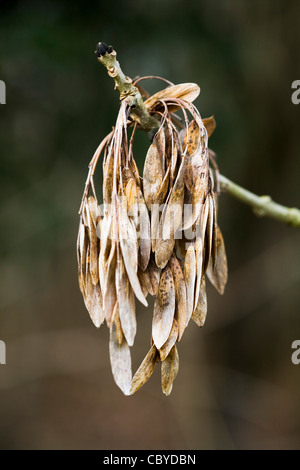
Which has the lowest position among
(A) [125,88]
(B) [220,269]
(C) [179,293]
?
(C) [179,293]

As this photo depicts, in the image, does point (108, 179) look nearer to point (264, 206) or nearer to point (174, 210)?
point (174, 210)

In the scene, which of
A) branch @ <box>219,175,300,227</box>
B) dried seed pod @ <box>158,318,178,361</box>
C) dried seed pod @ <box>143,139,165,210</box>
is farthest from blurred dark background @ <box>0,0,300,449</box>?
dried seed pod @ <box>158,318,178,361</box>

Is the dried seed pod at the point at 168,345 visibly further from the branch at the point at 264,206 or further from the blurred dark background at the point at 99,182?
the blurred dark background at the point at 99,182

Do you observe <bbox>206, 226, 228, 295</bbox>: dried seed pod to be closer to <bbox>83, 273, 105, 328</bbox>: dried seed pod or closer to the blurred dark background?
<bbox>83, 273, 105, 328</bbox>: dried seed pod

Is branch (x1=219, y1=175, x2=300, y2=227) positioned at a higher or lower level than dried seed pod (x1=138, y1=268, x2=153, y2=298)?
higher

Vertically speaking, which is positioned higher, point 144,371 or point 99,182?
point 99,182

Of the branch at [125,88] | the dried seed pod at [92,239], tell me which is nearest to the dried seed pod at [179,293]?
the dried seed pod at [92,239]

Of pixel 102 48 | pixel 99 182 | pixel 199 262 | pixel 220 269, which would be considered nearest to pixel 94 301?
pixel 199 262

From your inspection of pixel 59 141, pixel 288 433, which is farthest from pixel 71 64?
pixel 288 433
